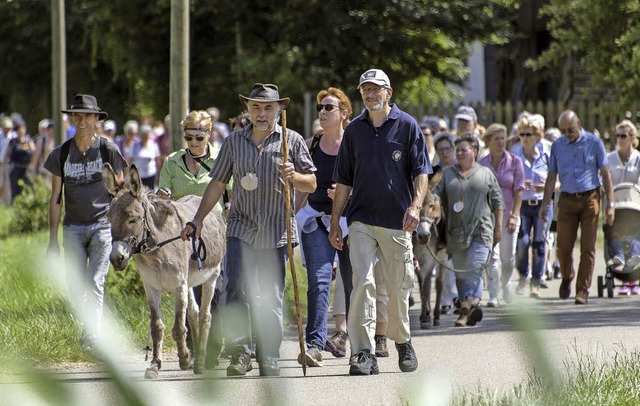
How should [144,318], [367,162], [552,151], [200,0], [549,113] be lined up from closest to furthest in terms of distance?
1. [367,162]
2. [144,318]
3. [552,151]
4. [549,113]
5. [200,0]

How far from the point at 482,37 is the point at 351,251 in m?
21.5

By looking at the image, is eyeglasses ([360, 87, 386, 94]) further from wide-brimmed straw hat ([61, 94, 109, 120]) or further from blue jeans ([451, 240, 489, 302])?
blue jeans ([451, 240, 489, 302])

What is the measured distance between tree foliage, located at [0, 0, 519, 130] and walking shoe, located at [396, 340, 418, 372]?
64.5ft

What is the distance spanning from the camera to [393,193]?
873cm

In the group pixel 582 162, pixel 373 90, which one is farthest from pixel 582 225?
pixel 373 90

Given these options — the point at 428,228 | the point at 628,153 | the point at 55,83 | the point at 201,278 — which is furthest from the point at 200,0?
the point at 201,278

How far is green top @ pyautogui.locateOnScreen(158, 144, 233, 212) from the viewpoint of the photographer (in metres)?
9.71

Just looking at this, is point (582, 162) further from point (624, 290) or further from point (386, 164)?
point (386, 164)

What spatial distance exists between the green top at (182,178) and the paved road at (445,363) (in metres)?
1.18

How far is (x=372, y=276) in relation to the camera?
8.81 meters

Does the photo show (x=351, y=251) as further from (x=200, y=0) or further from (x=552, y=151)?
(x=200, y=0)

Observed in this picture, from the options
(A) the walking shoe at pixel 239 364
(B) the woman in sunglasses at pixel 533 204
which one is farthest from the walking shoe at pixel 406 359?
(B) the woman in sunglasses at pixel 533 204

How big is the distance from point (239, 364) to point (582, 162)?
20.1 feet

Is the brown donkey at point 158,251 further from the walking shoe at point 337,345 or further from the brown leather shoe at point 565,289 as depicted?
the brown leather shoe at point 565,289
